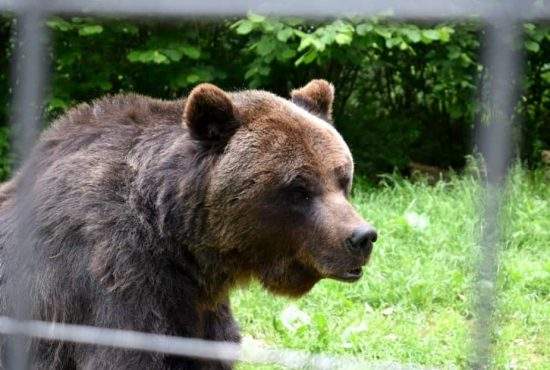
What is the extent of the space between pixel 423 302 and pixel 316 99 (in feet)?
5.26

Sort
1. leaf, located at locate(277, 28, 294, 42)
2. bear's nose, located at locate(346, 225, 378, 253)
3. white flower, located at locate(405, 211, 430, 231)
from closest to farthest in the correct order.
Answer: bear's nose, located at locate(346, 225, 378, 253) → white flower, located at locate(405, 211, 430, 231) → leaf, located at locate(277, 28, 294, 42)

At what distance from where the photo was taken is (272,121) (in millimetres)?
3457

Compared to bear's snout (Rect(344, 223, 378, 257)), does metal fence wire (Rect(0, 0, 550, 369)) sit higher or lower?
higher

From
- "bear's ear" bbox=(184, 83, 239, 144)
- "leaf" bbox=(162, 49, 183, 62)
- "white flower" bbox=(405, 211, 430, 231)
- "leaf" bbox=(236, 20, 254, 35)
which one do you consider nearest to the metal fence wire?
"bear's ear" bbox=(184, 83, 239, 144)

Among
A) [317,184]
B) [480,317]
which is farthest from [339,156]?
[480,317]

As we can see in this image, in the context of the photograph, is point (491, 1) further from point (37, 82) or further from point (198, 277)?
point (198, 277)

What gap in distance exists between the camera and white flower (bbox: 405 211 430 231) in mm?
5895

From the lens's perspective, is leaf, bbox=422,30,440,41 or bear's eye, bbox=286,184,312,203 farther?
leaf, bbox=422,30,440,41

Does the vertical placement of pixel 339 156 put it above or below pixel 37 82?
below

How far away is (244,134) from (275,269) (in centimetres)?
53

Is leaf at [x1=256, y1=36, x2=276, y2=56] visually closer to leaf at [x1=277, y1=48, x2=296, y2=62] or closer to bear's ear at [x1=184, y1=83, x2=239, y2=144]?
leaf at [x1=277, y1=48, x2=296, y2=62]

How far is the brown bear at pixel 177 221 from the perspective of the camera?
3.24 meters

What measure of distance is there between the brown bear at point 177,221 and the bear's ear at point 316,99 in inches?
8.5

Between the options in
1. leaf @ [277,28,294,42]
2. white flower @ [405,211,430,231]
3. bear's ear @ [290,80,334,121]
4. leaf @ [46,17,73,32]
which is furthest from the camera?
leaf @ [277,28,294,42]
